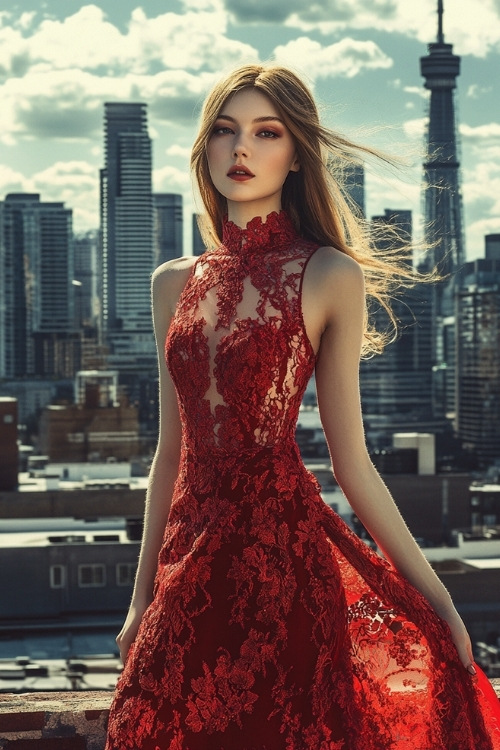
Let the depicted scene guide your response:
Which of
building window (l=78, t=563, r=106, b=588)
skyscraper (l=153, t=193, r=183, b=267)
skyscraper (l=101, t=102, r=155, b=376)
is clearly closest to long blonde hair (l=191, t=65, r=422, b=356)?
building window (l=78, t=563, r=106, b=588)

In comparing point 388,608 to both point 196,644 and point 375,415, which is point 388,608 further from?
point 375,415

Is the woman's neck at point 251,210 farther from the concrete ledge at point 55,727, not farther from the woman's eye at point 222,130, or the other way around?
the concrete ledge at point 55,727

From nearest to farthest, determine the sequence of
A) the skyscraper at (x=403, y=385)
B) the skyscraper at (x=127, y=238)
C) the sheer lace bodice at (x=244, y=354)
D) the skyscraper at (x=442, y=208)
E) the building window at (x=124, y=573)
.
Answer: the sheer lace bodice at (x=244, y=354) < the skyscraper at (x=442, y=208) < the building window at (x=124, y=573) < the skyscraper at (x=127, y=238) < the skyscraper at (x=403, y=385)

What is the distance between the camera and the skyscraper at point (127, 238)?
38.4 metres

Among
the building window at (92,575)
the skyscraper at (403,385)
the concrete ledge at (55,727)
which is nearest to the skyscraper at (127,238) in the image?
the skyscraper at (403,385)

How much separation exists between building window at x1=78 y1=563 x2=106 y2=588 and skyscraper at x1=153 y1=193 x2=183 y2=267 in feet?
103

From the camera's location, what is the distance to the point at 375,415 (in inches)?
1706

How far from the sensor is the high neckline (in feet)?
5.33

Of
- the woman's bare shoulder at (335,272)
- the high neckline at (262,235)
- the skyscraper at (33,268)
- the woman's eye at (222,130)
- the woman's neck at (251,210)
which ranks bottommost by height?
the woman's bare shoulder at (335,272)

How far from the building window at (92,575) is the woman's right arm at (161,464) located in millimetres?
16767

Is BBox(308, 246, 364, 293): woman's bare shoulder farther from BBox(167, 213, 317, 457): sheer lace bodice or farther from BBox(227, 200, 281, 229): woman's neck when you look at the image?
BBox(227, 200, 281, 229): woman's neck

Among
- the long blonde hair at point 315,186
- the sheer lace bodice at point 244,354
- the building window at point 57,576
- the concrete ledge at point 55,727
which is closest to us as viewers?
the sheer lace bodice at point 244,354

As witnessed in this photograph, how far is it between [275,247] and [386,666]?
0.60 meters

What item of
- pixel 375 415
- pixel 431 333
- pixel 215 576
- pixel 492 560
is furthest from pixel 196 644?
pixel 431 333
